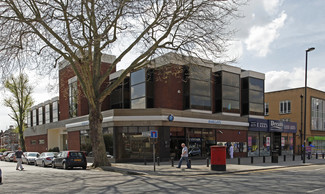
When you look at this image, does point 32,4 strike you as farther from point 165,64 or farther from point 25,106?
point 25,106

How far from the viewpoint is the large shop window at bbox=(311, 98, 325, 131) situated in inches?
2010

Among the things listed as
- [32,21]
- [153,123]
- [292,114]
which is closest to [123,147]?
[153,123]

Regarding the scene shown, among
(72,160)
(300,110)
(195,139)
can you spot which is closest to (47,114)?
(195,139)

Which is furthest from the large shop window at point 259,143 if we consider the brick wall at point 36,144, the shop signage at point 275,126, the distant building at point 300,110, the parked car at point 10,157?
the parked car at point 10,157

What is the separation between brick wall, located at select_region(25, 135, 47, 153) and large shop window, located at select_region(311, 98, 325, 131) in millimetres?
41654

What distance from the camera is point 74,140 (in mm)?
34500

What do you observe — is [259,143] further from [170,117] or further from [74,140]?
[74,140]

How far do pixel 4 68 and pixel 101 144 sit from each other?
26.8 feet

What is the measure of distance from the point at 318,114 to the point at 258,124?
22558 mm

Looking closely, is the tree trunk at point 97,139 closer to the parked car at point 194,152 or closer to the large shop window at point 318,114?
the parked car at point 194,152

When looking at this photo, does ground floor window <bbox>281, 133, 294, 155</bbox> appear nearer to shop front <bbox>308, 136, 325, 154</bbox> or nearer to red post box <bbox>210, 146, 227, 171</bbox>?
shop front <bbox>308, 136, 325, 154</bbox>

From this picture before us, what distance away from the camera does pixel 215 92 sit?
3434 centimetres

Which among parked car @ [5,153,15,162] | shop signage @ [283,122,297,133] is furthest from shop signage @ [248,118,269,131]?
parked car @ [5,153,15,162]

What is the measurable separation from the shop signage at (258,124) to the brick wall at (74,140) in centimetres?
1845
